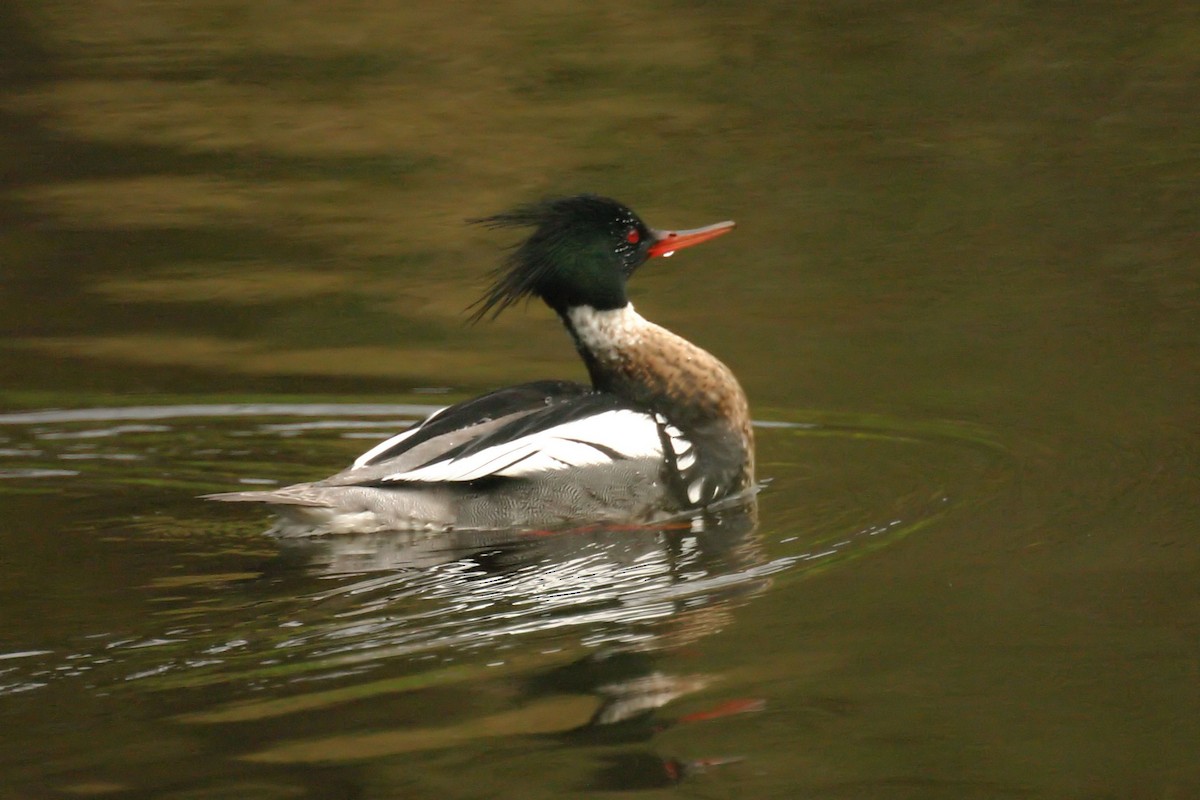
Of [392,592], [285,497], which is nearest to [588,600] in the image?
[392,592]

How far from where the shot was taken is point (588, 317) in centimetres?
741

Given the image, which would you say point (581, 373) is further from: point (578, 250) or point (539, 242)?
point (539, 242)

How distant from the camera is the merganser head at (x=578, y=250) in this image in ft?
23.5

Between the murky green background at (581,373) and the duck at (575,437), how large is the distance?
0.21 meters

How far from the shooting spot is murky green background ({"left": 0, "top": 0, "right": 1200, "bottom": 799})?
16.0 feet

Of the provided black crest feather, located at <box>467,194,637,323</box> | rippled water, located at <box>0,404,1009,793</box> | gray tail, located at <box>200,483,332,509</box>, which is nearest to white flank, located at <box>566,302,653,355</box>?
black crest feather, located at <box>467,194,637,323</box>

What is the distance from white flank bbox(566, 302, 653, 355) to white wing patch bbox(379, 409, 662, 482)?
1.41ft

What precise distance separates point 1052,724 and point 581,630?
1451mm

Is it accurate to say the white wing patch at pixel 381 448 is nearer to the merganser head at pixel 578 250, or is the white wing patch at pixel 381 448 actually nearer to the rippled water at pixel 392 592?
the rippled water at pixel 392 592

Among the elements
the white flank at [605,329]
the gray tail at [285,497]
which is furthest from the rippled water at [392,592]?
the white flank at [605,329]

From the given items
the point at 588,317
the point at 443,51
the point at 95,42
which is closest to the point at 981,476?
the point at 588,317

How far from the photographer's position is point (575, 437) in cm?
682

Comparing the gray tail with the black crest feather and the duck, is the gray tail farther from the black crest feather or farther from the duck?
the black crest feather

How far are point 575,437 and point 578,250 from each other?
0.85 meters
